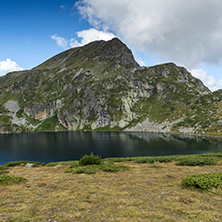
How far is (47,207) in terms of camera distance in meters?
9.70

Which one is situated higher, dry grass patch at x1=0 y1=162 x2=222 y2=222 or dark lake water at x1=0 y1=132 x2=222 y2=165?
dry grass patch at x1=0 y1=162 x2=222 y2=222

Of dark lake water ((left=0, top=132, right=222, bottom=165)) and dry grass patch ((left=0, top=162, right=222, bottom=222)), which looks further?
dark lake water ((left=0, top=132, right=222, bottom=165))

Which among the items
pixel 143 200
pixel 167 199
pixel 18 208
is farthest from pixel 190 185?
pixel 18 208

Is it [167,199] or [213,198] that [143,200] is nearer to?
[167,199]

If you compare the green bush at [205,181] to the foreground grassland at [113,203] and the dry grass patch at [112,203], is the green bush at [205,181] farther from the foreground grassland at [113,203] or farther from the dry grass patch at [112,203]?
the dry grass patch at [112,203]

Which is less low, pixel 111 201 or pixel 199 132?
pixel 111 201

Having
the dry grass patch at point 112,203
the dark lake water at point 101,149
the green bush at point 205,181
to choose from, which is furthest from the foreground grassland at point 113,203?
the dark lake water at point 101,149

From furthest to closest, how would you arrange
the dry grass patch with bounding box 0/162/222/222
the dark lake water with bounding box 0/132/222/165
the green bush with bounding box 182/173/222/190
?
the dark lake water with bounding box 0/132/222/165, the green bush with bounding box 182/173/222/190, the dry grass patch with bounding box 0/162/222/222

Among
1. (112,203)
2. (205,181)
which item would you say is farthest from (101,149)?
(112,203)

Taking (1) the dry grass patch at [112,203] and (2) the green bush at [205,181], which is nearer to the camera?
(1) the dry grass patch at [112,203]

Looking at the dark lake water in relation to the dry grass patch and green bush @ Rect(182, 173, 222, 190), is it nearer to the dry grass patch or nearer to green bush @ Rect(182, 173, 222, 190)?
the dry grass patch

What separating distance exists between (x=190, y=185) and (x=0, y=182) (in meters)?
19.3

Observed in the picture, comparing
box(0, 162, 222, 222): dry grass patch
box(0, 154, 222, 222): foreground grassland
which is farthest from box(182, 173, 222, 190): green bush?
box(0, 162, 222, 222): dry grass patch

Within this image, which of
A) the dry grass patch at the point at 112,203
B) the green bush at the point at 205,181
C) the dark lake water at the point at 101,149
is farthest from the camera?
the dark lake water at the point at 101,149
